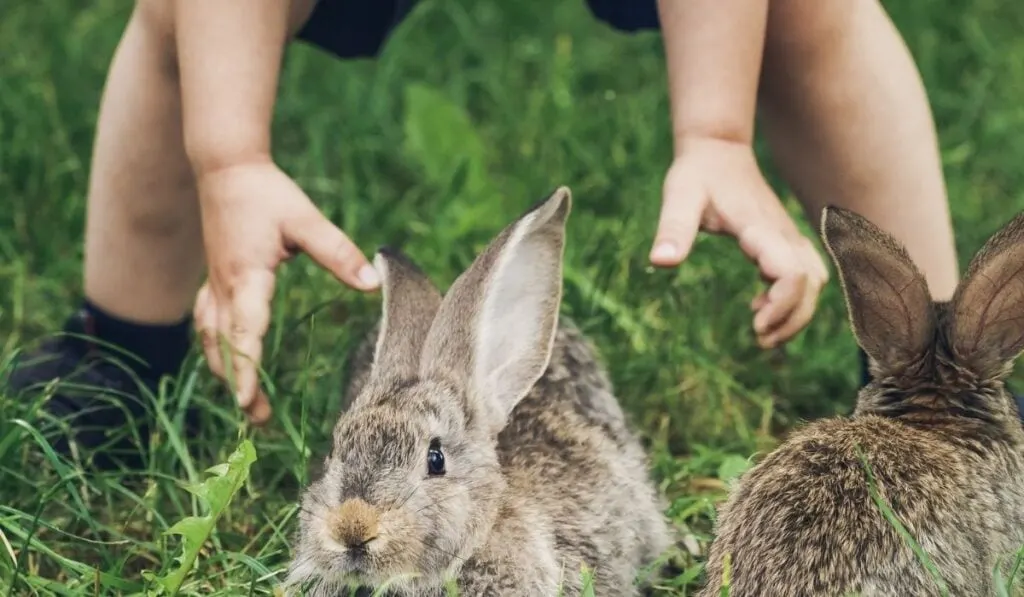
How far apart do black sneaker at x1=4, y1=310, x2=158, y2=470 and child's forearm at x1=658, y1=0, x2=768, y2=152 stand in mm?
1500

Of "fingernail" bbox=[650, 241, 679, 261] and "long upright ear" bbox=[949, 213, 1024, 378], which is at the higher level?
"long upright ear" bbox=[949, 213, 1024, 378]

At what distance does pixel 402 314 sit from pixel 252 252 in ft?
1.24

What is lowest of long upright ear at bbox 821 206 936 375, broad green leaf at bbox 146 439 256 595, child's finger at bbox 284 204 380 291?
broad green leaf at bbox 146 439 256 595

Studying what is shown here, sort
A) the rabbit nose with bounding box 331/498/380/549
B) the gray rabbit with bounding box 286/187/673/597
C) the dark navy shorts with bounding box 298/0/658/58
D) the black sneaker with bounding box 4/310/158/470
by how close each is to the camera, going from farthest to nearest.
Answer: the dark navy shorts with bounding box 298/0/658/58
the black sneaker with bounding box 4/310/158/470
the gray rabbit with bounding box 286/187/673/597
the rabbit nose with bounding box 331/498/380/549

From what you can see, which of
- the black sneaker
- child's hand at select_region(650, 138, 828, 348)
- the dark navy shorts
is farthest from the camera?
the dark navy shorts

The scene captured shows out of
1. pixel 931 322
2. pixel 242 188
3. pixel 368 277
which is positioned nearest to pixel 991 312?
pixel 931 322

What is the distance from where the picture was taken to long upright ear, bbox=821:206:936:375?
276 cm

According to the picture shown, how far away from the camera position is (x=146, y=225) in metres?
3.88

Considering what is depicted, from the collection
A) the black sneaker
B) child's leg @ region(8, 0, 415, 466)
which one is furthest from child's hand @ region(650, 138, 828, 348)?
the black sneaker

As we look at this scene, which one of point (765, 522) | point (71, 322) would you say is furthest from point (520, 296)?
point (71, 322)

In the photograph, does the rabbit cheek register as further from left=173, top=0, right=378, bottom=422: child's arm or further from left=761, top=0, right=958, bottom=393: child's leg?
left=761, top=0, right=958, bottom=393: child's leg

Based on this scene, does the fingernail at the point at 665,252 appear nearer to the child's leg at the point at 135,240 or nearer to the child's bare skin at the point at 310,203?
the child's bare skin at the point at 310,203

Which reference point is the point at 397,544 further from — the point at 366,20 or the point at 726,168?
the point at 366,20

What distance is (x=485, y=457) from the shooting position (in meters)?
2.89
